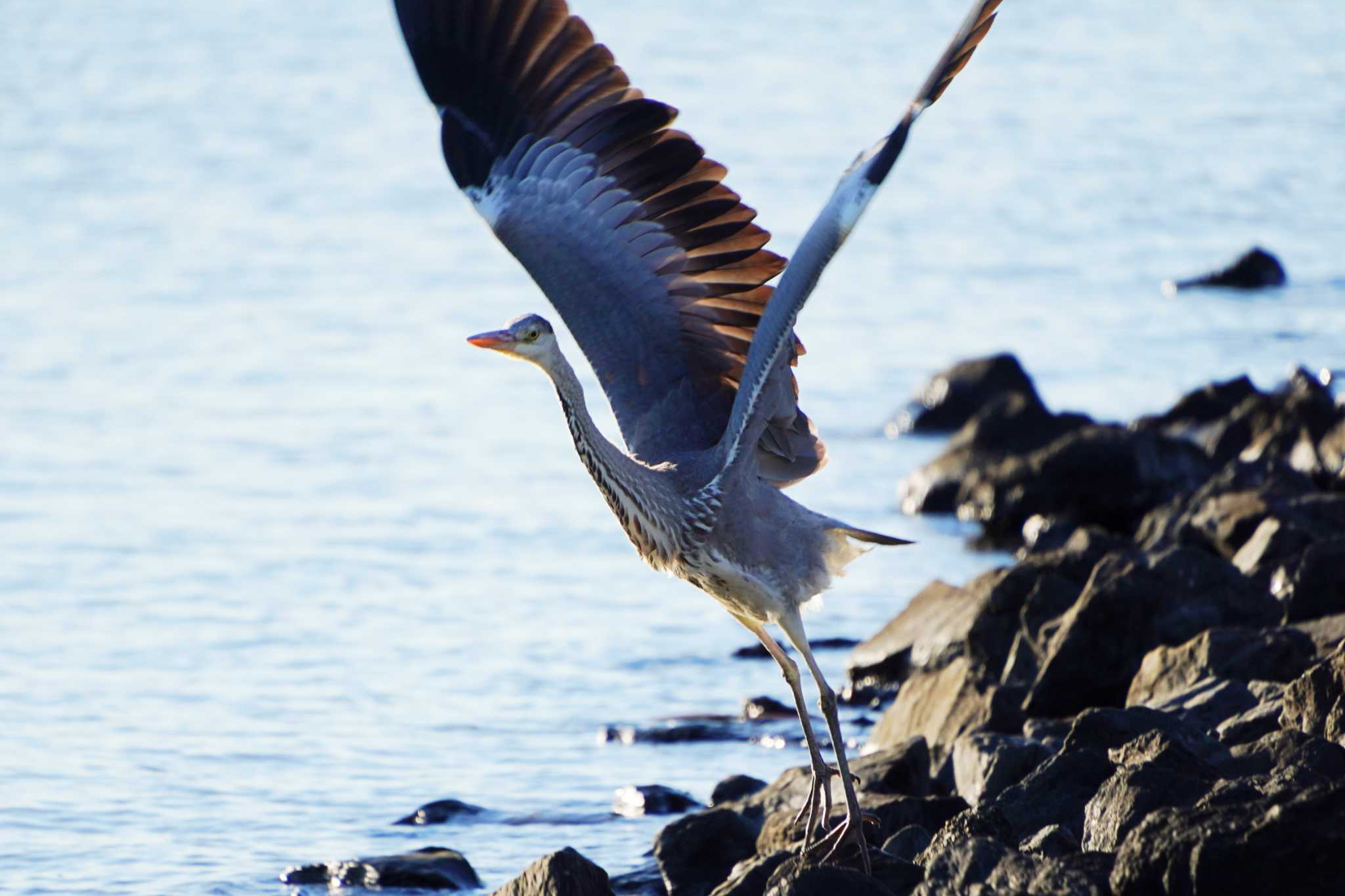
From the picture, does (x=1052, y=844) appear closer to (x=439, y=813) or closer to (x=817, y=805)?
(x=817, y=805)

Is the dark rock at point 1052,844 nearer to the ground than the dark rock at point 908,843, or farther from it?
farther from it

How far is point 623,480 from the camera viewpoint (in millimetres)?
7695

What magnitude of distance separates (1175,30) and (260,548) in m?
33.9

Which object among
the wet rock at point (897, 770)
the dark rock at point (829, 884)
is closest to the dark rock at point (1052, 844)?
the dark rock at point (829, 884)

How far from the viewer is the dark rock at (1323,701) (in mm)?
7027

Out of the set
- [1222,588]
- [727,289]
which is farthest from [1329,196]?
[727,289]

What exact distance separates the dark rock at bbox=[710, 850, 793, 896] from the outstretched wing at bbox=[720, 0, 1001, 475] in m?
1.68

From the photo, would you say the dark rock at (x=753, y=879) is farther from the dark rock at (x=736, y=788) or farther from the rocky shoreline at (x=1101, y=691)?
the dark rock at (x=736, y=788)

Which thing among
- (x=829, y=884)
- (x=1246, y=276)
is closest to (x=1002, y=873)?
(x=829, y=884)

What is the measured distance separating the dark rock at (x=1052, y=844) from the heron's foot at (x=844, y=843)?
0.75m

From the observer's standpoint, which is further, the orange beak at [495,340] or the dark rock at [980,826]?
the orange beak at [495,340]

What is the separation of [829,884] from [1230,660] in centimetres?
350

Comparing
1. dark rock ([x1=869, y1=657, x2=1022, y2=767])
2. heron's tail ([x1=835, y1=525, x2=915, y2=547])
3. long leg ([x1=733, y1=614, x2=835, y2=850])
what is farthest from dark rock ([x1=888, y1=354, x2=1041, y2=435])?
long leg ([x1=733, y1=614, x2=835, y2=850])

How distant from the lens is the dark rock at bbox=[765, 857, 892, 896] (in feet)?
19.7
